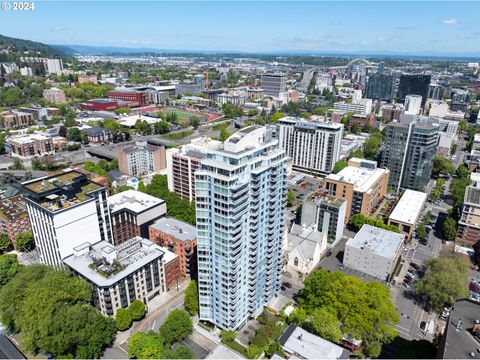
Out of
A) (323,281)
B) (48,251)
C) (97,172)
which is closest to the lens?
(323,281)

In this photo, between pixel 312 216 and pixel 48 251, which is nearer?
pixel 48 251

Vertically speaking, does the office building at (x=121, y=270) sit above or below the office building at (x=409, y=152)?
below

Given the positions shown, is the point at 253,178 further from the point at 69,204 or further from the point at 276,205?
the point at 69,204

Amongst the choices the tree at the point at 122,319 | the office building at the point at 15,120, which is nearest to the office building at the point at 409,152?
the tree at the point at 122,319

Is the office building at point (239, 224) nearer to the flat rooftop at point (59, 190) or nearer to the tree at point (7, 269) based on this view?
the flat rooftop at point (59, 190)

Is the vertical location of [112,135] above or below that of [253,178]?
below

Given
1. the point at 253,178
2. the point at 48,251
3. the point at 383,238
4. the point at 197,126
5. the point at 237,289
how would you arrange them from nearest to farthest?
the point at 253,178, the point at 237,289, the point at 48,251, the point at 383,238, the point at 197,126

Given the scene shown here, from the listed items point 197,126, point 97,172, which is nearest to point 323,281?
point 97,172
